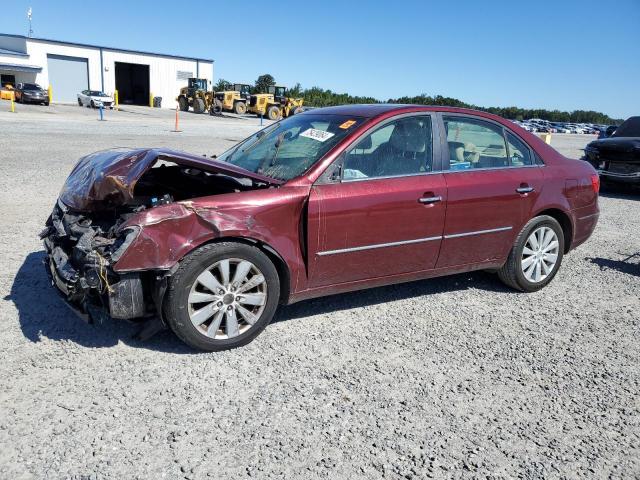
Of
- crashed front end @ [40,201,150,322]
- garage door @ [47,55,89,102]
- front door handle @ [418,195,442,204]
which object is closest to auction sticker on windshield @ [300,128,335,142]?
front door handle @ [418,195,442,204]

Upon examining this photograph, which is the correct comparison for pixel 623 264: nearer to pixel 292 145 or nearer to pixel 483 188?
pixel 483 188

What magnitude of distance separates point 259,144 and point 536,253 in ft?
8.91

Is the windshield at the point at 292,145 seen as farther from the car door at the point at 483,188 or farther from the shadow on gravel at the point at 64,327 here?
the shadow on gravel at the point at 64,327

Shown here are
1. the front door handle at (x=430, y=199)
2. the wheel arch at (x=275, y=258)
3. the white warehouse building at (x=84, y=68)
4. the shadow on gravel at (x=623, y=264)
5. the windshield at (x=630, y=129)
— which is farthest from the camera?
the white warehouse building at (x=84, y=68)

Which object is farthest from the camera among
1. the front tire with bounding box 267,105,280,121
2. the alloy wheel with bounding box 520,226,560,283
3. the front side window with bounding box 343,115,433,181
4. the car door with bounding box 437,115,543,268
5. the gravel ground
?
the front tire with bounding box 267,105,280,121

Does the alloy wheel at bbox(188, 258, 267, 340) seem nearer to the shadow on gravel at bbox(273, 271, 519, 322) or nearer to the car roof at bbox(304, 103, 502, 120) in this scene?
the shadow on gravel at bbox(273, 271, 519, 322)

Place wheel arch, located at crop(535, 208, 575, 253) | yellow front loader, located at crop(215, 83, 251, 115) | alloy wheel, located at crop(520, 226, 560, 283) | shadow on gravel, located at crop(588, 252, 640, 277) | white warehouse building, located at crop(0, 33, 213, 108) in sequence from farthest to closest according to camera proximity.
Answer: white warehouse building, located at crop(0, 33, 213, 108) → yellow front loader, located at crop(215, 83, 251, 115) → shadow on gravel, located at crop(588, 252, 640, 277) → wheel arch, located at crop(535, 208, 575, 253) → alloy wheel, located at crop(520, 226, 560, 283)

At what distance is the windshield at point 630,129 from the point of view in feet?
39.9

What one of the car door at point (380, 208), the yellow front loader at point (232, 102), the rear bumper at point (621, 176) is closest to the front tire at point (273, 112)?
the yellow front loader at point (232, 102)

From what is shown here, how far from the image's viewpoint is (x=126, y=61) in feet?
177

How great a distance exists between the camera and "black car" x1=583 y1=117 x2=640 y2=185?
10.5m

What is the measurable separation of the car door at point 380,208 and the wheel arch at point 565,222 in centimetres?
139

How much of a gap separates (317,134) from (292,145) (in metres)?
0.23

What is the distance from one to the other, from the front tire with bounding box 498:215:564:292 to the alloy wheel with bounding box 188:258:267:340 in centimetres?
245
